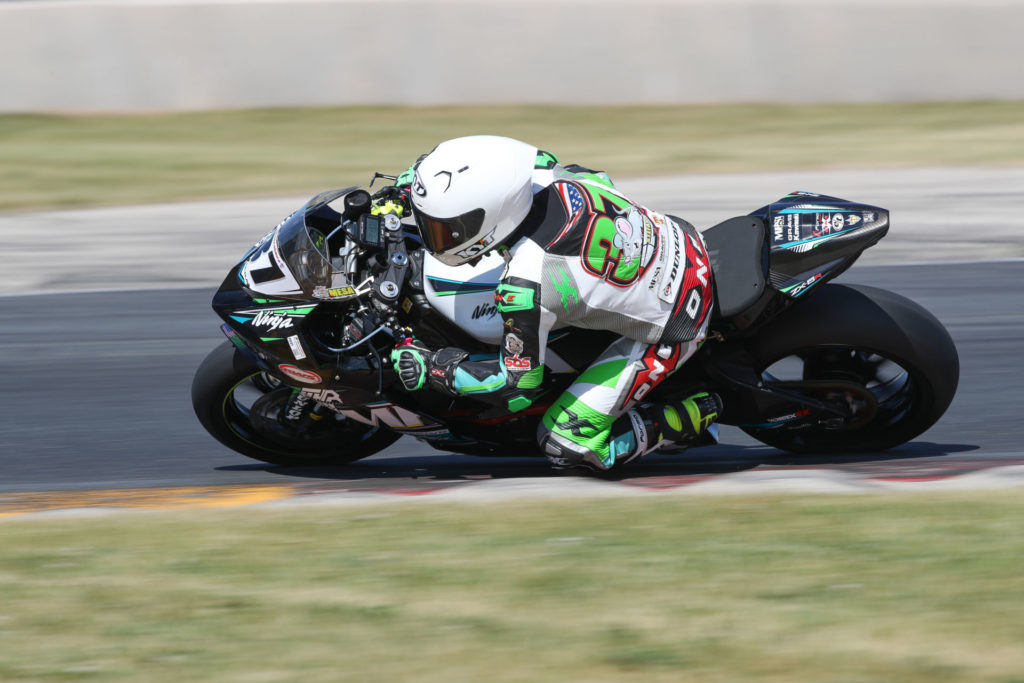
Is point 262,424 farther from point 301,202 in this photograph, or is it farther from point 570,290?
point 301,202

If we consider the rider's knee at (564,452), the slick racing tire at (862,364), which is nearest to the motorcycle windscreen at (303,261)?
the rider's knee at (564,452)

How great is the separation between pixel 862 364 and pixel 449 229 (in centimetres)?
196

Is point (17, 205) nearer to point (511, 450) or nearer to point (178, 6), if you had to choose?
point (178, 6)

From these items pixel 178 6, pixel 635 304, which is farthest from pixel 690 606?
pixel 178 6

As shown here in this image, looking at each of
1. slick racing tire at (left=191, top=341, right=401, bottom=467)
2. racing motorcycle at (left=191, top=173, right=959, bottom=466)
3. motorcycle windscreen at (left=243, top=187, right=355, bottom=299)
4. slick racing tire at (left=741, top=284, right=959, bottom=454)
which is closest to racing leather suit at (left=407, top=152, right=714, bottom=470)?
racing motorcycle at (left=191, top=173, right=959, bottom=466)

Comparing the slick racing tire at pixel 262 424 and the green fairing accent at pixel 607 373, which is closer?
the green fairing accent at pixel 607 373

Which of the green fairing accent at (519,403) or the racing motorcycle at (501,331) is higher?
the racing motorcycle at (501,331)

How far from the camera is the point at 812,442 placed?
552 centimetres

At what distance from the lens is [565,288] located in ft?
15.2

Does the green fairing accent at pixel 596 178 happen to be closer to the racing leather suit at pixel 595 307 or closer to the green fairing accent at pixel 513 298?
the racing leather suit at pixel 595 307

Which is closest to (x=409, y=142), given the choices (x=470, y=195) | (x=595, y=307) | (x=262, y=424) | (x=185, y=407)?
(x=185, y=407)

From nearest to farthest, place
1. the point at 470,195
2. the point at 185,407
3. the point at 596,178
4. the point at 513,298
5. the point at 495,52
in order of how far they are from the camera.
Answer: the point at 470,195 → the point at 513,298 → the point at 596,178 → the point at 185,407 → the point at 495,52

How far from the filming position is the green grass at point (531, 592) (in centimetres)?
344

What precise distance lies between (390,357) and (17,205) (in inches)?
335
